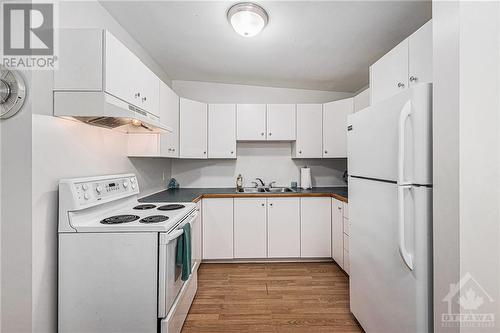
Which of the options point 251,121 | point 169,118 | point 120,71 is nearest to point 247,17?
point 120,71

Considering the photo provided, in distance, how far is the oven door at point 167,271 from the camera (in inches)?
54.7

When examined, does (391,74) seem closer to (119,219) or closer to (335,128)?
(335,128)

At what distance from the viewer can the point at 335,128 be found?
3154mm

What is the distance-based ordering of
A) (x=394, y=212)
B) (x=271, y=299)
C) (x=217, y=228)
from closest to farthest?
(x=394, y=212) → (x=271, y=299) → (x=217, y=228)

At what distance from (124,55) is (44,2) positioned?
0.45 m

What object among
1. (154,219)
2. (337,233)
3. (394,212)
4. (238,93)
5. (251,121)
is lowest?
(337,233)

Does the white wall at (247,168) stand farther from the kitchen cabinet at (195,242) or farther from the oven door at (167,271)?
the oven door at (167,271)

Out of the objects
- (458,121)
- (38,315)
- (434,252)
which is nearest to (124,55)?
(38,315)

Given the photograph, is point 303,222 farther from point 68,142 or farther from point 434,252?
point 68,142

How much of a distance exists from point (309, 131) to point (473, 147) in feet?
7.40

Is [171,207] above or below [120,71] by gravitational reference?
below

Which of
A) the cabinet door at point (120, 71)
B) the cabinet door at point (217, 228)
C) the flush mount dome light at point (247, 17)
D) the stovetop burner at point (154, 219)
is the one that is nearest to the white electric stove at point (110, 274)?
the stovetop burner at point (154, 219)

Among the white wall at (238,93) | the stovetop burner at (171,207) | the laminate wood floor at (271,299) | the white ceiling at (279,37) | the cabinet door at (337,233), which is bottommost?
the laminate wood floor at (271,299)

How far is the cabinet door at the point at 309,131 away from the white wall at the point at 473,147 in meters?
2.16
